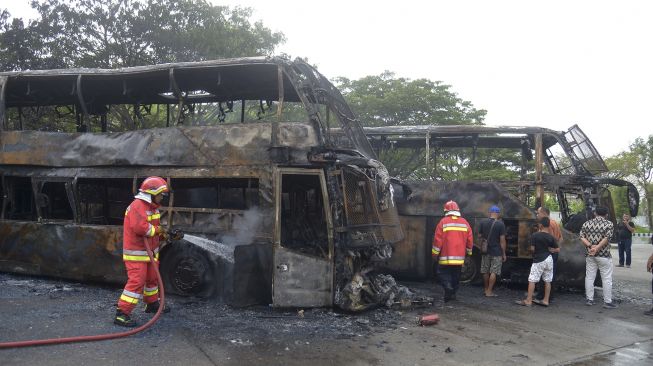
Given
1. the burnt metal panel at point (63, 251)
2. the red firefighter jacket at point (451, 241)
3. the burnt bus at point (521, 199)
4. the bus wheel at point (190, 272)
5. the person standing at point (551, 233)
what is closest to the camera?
the bus wheel at point (190, 272)

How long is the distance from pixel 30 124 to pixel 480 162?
39.9 feet

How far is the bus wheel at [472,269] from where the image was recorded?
8.71 meters

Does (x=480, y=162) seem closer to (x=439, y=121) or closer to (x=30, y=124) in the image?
(x=439, y=121)

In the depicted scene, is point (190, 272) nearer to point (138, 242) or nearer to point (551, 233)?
point (138, 242)

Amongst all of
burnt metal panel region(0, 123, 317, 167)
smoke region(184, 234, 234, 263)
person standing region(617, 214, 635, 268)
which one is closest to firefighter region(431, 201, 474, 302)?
burnt metal panel region(0, 123, 317, 167)

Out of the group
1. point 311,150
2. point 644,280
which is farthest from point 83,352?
point 644,280

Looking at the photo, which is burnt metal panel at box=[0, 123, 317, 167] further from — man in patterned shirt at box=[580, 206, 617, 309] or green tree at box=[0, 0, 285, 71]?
green tree at box=[0, 0, 285, 71]

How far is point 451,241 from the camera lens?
718 cm

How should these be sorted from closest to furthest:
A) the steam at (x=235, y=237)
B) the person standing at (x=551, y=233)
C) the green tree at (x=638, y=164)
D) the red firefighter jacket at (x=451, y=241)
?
the steam at (x=235, y=237), the red firefighter jacket at (x=451, y=241), the person standing at (x=551, y=233), the green tree at (x=638, y=164)

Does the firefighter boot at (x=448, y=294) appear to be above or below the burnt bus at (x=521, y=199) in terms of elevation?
below

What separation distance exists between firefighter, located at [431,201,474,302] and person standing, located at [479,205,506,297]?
2.17 feet

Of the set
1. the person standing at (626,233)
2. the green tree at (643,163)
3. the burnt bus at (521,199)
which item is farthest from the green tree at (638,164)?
the burnt bus at (521,199)

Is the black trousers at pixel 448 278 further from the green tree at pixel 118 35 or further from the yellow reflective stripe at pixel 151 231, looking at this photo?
the green tree at pixel 118 35

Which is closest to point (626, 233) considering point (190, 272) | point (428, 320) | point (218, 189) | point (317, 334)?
point (428, 320)
